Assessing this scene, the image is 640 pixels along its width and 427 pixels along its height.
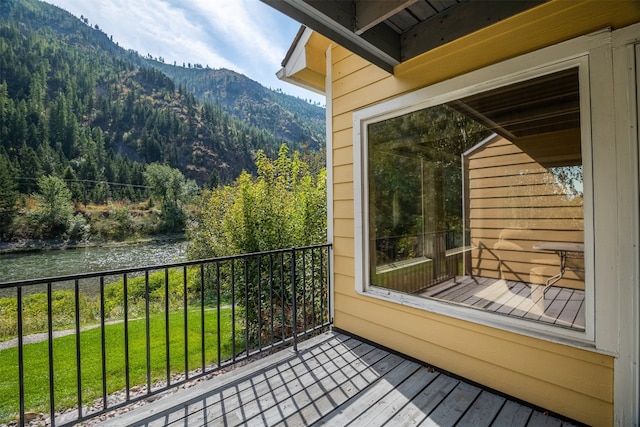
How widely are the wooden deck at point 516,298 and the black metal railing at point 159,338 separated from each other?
1240 mm

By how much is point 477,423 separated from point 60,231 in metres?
29.0

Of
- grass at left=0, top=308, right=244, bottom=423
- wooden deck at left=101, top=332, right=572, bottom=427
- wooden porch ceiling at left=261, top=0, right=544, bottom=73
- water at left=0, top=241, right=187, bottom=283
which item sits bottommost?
water at left=0, top=241, right=187, bottom=283

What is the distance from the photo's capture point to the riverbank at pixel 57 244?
2055cm

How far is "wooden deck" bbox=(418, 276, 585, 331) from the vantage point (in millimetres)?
1646

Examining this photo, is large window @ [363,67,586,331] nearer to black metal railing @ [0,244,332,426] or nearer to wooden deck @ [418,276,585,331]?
wooden deck @ [418,276,585,331]

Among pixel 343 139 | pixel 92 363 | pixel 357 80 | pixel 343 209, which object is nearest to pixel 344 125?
pixel 343 139

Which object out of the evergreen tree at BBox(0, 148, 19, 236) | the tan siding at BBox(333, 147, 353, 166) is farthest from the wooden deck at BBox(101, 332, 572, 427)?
the evergreen tree at BBox(0, 148, 19, 236)

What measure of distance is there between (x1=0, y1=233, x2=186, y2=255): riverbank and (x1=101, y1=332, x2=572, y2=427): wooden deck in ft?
83.7

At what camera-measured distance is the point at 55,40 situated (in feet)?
157

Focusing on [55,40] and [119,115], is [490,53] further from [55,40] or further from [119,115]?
[55,40]

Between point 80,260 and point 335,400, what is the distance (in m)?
23.0

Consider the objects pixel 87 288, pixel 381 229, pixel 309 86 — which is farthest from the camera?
pixel 87 288

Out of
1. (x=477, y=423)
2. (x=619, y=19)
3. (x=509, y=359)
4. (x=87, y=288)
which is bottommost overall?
(x=87, y=288)

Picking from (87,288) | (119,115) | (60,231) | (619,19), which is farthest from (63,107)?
(619,19)
